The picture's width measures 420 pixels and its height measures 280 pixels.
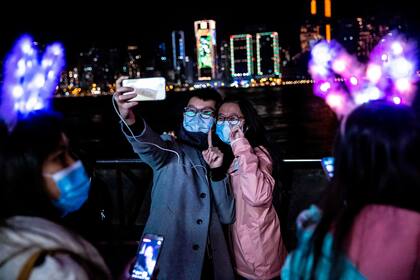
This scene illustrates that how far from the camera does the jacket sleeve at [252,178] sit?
2734mm

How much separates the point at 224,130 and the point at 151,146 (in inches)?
24.8

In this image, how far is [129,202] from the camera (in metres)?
6.46

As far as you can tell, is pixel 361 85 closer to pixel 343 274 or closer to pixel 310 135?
pixel 343 274

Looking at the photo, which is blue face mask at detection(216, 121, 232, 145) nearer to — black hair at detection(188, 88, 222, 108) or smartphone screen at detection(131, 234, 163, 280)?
black hair at detection(188, 88, 222, 108)

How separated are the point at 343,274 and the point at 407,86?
81.1 inches

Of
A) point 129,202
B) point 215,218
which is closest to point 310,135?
point 129,202

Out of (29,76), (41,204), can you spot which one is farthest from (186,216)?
(29,76)

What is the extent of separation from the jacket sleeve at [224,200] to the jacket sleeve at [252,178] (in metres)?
0.11

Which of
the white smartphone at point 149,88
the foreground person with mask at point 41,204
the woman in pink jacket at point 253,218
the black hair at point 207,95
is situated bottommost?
the woman in pink jacket at point 253,218

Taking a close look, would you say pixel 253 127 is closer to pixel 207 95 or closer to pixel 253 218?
pixel 207 95

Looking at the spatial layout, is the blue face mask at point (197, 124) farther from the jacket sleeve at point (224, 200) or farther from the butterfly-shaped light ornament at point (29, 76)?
the butterfly-shaped light ornament at point (29, 76)

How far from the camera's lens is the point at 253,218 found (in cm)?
282

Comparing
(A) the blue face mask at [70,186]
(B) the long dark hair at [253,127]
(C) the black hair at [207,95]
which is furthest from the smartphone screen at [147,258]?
(C) the black hair at [207,95]

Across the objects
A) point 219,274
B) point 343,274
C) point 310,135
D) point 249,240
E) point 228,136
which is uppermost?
point 228,136
